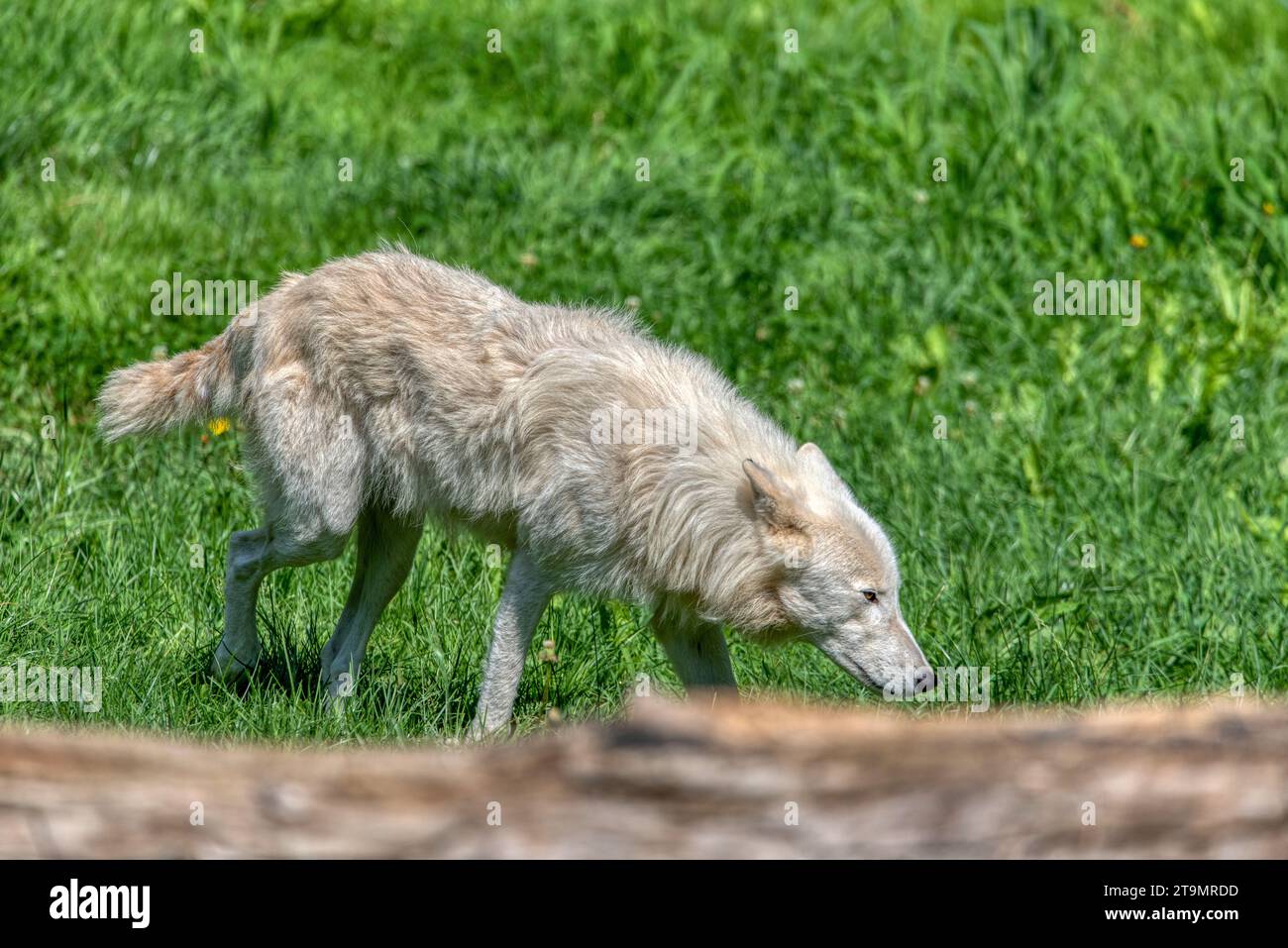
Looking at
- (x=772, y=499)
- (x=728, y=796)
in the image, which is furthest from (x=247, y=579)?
(x=728, y=796)

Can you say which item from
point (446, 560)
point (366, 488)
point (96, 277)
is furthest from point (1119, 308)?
point (96, 277)

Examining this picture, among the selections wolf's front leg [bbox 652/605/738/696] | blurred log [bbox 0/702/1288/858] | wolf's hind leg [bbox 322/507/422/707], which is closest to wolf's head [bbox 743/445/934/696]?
wolf's front leg [bbox 652/605/738/696]

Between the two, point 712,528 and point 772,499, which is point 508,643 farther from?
point 772,499

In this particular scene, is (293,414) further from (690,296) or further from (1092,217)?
(1092,217)

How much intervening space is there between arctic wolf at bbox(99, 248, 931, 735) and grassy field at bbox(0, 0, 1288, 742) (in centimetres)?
47

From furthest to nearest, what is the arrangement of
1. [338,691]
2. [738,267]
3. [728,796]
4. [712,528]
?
1. [738,267]
2. [338,691]
3. [712,528]
4. [728,796]

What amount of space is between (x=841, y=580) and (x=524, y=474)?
1122 millimetres

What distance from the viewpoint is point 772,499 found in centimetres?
488

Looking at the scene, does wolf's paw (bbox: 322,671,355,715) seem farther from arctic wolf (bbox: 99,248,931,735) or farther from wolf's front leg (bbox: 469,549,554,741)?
wolf's front leg (bbox: 469,549,554,741)

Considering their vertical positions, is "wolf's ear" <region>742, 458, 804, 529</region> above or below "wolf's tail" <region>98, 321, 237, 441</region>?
below

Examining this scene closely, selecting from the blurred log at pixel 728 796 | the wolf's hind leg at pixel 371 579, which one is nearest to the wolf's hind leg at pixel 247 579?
the wolf's hind leg at pixel 371 579

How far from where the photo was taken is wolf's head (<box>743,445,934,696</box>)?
4.88 m

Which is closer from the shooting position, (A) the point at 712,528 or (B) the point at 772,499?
(B) the point at 772,499

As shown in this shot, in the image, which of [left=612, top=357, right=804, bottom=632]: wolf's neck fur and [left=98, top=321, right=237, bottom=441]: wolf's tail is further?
[left=98, top=321, right=237, bottom=441]: wolf's tail
